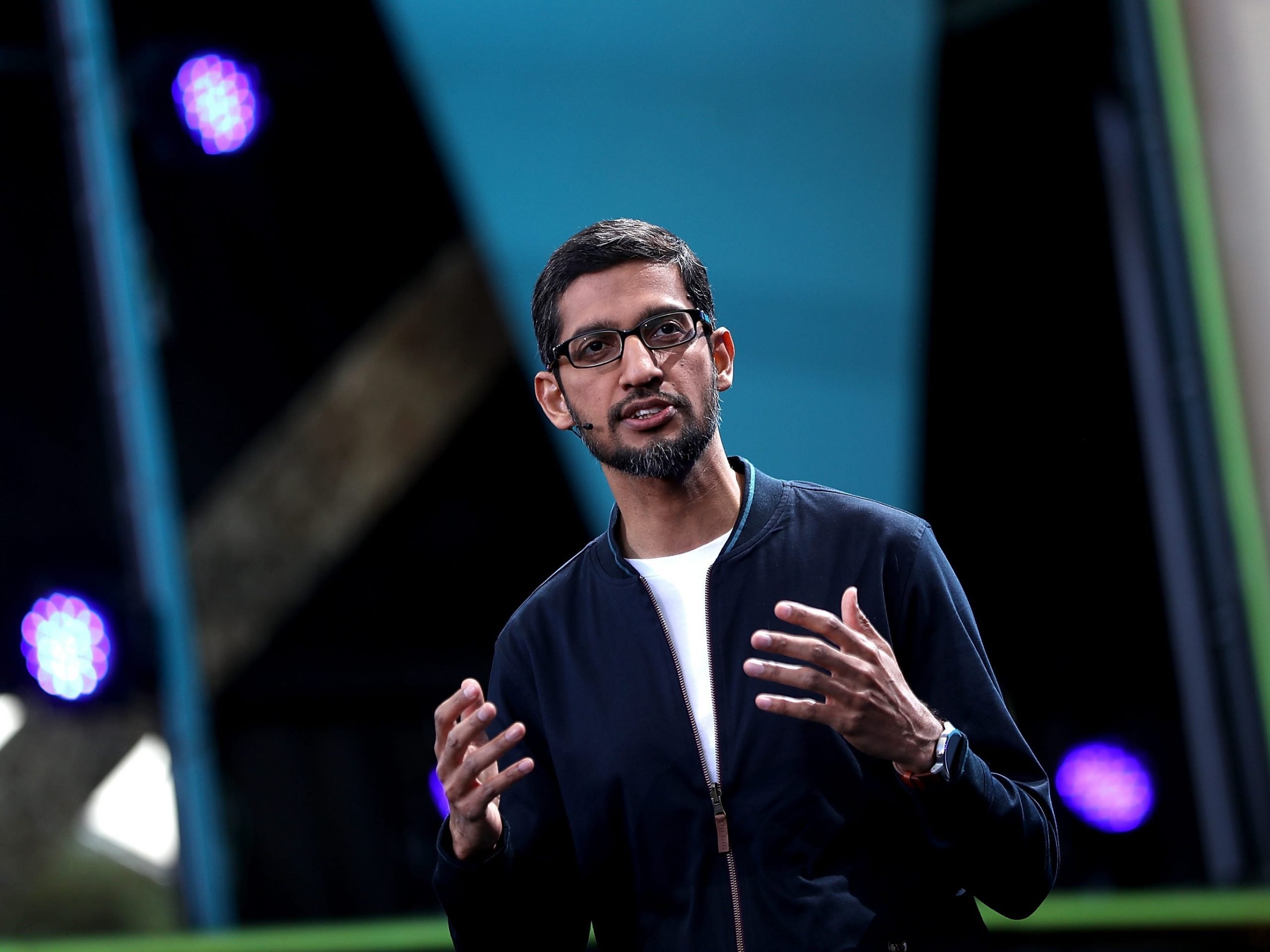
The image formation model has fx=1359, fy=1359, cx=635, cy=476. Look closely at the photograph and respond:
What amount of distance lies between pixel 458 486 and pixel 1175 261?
7.14ft

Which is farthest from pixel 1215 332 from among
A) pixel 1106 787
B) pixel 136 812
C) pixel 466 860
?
pixel 136 812

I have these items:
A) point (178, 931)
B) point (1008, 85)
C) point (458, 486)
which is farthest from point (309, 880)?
point (1008, 85)

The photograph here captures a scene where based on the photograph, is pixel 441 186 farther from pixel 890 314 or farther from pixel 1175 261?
pixel 1175 261

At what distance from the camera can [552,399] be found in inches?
54.3

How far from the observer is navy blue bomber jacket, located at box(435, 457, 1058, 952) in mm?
1166

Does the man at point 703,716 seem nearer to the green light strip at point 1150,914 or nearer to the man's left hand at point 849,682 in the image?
the man's left hand at point 849,682

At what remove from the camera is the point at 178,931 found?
354cm

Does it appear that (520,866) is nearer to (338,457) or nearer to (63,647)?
(63,647)

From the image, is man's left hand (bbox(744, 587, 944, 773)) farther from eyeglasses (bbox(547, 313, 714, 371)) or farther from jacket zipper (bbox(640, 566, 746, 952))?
eyeglasses (bbox(547, 313, 714, 371))

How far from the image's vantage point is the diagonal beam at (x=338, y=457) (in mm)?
4105

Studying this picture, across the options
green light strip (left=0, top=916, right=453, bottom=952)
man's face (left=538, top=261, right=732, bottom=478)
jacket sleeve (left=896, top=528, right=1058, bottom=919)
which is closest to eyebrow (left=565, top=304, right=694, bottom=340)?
man's face (left=538, top=261, right=732, bottom=478)

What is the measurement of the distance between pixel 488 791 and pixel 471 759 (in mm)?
36

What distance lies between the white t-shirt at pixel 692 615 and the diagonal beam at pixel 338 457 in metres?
2.88

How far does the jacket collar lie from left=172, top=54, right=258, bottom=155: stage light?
2734 millimetres
